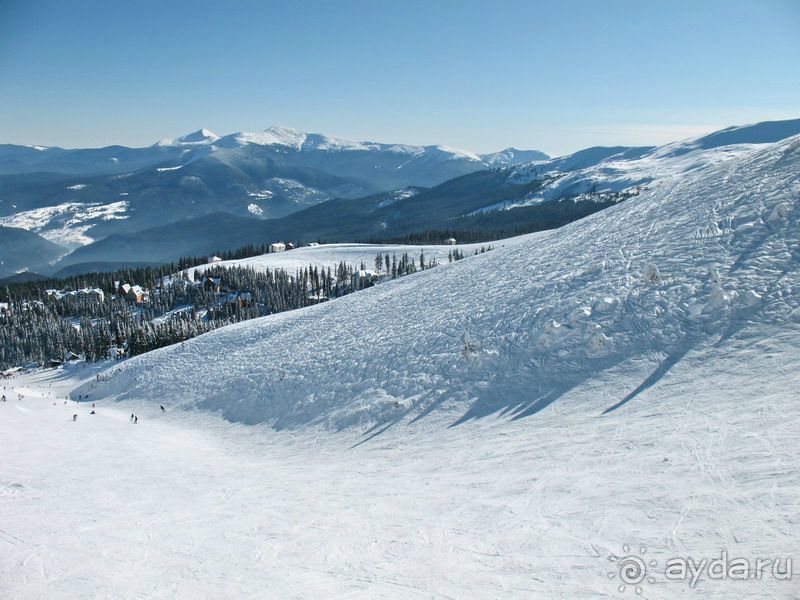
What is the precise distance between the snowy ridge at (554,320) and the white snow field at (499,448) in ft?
0.53

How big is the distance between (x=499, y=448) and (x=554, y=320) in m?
9.94

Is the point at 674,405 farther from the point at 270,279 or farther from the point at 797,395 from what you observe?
the point at 270,279

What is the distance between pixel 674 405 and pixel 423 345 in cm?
1606

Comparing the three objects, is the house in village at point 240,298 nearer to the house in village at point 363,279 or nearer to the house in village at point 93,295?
the house in village at point 363,279

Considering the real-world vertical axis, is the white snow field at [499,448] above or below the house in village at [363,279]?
above

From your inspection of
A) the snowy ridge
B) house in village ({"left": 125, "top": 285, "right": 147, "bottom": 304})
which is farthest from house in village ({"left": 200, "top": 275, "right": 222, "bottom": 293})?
the snowy ridge

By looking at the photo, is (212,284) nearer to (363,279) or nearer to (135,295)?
(135,295)

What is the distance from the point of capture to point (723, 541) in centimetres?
1025

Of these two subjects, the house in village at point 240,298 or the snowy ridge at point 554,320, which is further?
the house in village at point 240,298

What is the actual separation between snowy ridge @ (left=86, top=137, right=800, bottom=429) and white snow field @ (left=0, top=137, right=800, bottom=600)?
0.16m

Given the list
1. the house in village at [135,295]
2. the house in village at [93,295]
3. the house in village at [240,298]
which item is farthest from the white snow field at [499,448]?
the house in village at [93,295]

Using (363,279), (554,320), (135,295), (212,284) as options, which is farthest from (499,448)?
(135,295)

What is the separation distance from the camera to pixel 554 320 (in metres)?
25.7

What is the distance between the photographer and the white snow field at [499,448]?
11.5 metres
